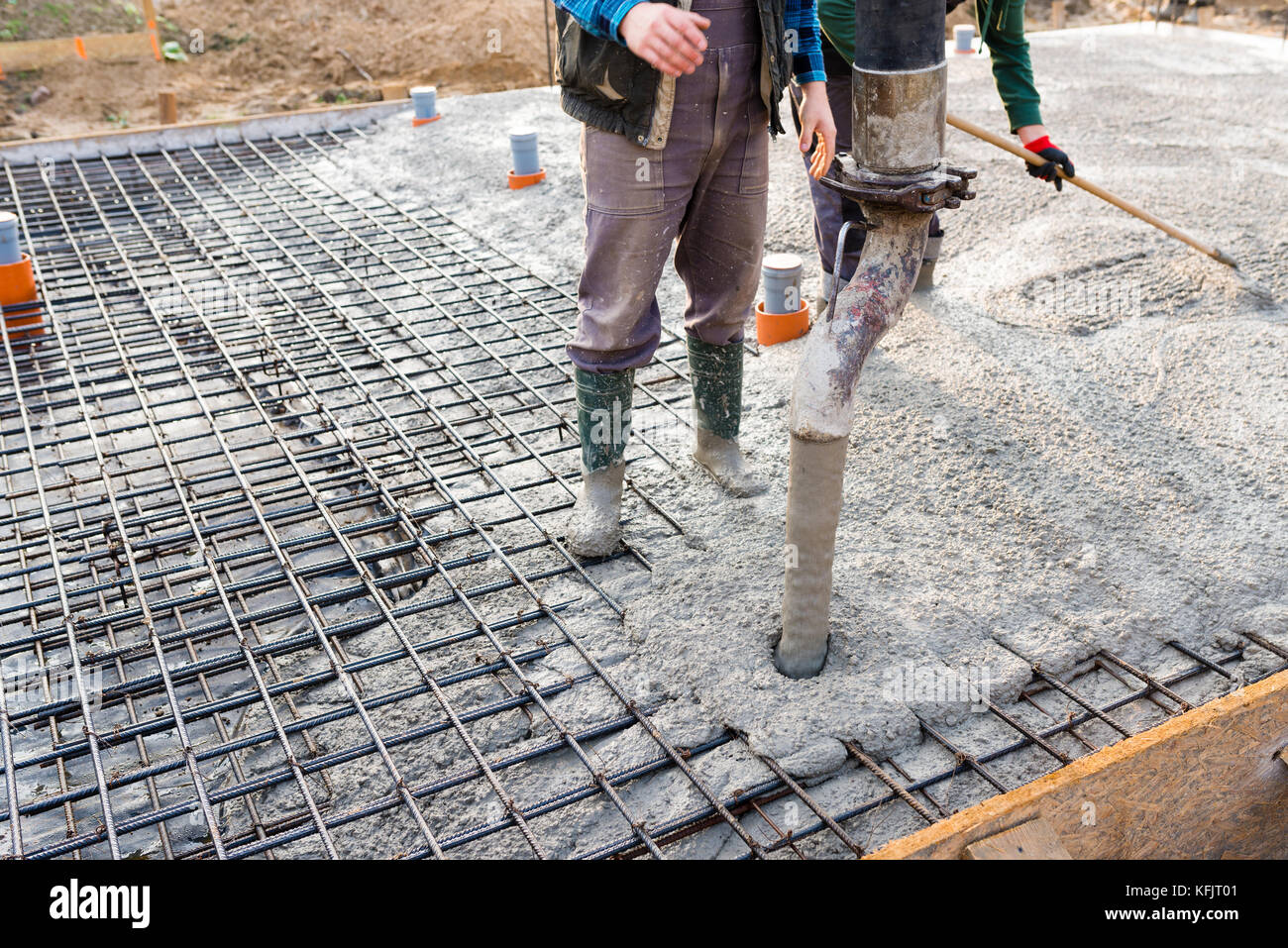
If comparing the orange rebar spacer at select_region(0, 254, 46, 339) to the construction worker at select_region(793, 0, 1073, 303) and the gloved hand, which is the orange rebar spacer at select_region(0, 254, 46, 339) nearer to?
the construction worker at select_region(793, 0, 1073, 303)

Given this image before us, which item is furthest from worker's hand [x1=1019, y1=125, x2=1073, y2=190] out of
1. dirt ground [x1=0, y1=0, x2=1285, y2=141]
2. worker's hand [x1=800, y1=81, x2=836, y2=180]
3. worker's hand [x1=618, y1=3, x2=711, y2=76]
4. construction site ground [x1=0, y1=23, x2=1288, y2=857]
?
dirt ground [x1=0, y1=0, x2=1285, y2=141]

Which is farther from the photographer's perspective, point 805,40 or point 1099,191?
point 1099,191

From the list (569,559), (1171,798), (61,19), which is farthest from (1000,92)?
(61,19)

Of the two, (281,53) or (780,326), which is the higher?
(281,53)

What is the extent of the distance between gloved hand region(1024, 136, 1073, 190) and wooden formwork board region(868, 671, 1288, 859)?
2.02 m

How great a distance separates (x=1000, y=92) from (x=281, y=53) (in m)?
9.08

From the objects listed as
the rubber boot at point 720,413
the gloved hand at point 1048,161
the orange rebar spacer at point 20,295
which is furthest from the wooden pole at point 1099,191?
the orange rebar spacer at point 20,295

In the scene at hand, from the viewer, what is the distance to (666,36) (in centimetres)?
188

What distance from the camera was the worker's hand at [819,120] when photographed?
8.07 feet

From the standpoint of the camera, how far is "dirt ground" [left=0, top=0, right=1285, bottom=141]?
928 centimetres

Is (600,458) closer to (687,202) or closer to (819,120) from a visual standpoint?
(687,202)

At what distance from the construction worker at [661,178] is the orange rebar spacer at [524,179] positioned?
280 centimetres

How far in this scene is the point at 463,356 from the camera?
12.3 feet
